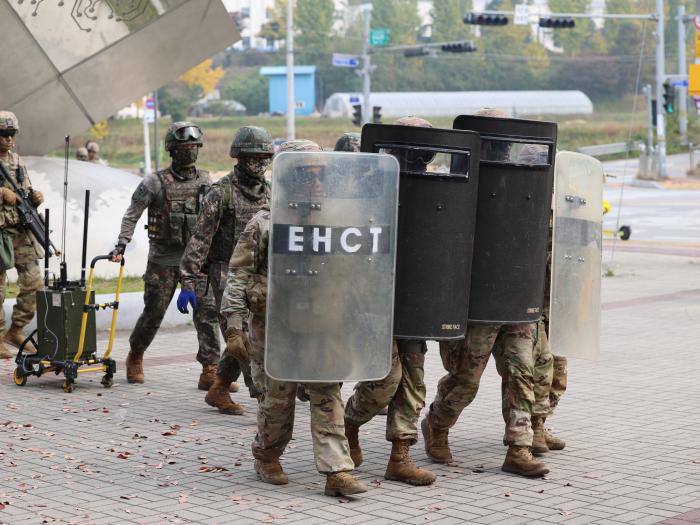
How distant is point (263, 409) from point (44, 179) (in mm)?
8402

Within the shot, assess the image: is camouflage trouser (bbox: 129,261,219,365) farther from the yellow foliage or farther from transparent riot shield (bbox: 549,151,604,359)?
the yellow foliage

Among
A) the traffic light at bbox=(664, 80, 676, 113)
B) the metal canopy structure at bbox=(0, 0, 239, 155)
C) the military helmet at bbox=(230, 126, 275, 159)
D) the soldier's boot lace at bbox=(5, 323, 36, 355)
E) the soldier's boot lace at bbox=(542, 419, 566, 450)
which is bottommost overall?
the soldier's boot lace at bbox=(542, 419, 566, 450)

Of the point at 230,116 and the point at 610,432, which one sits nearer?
the point at 610,432

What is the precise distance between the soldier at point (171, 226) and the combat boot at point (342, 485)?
301 cm

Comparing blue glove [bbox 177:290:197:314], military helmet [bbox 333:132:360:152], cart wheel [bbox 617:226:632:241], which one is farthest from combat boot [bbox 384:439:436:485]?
cart wheel [bbox 617:226:632:241]

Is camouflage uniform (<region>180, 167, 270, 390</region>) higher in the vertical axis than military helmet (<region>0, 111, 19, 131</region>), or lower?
lower

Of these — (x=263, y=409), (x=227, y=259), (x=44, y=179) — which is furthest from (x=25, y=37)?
(x=263, y=409)

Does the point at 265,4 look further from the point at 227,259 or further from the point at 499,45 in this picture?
the point at 227,259

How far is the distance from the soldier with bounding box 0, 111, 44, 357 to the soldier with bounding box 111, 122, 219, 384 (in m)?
1.45

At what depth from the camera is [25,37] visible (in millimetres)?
12820

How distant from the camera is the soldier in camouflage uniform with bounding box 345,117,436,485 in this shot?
628cm

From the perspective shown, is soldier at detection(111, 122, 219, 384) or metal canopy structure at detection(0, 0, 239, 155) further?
metal canopy structure at detection(0, 0, 239, 155)

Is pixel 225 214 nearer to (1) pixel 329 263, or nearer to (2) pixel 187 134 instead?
(2) pixel 187 134

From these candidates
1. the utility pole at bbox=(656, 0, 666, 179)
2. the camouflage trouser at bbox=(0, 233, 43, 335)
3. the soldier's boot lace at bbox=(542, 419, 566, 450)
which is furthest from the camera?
the utility pole at bbox=(656, 0, 666, 179)
